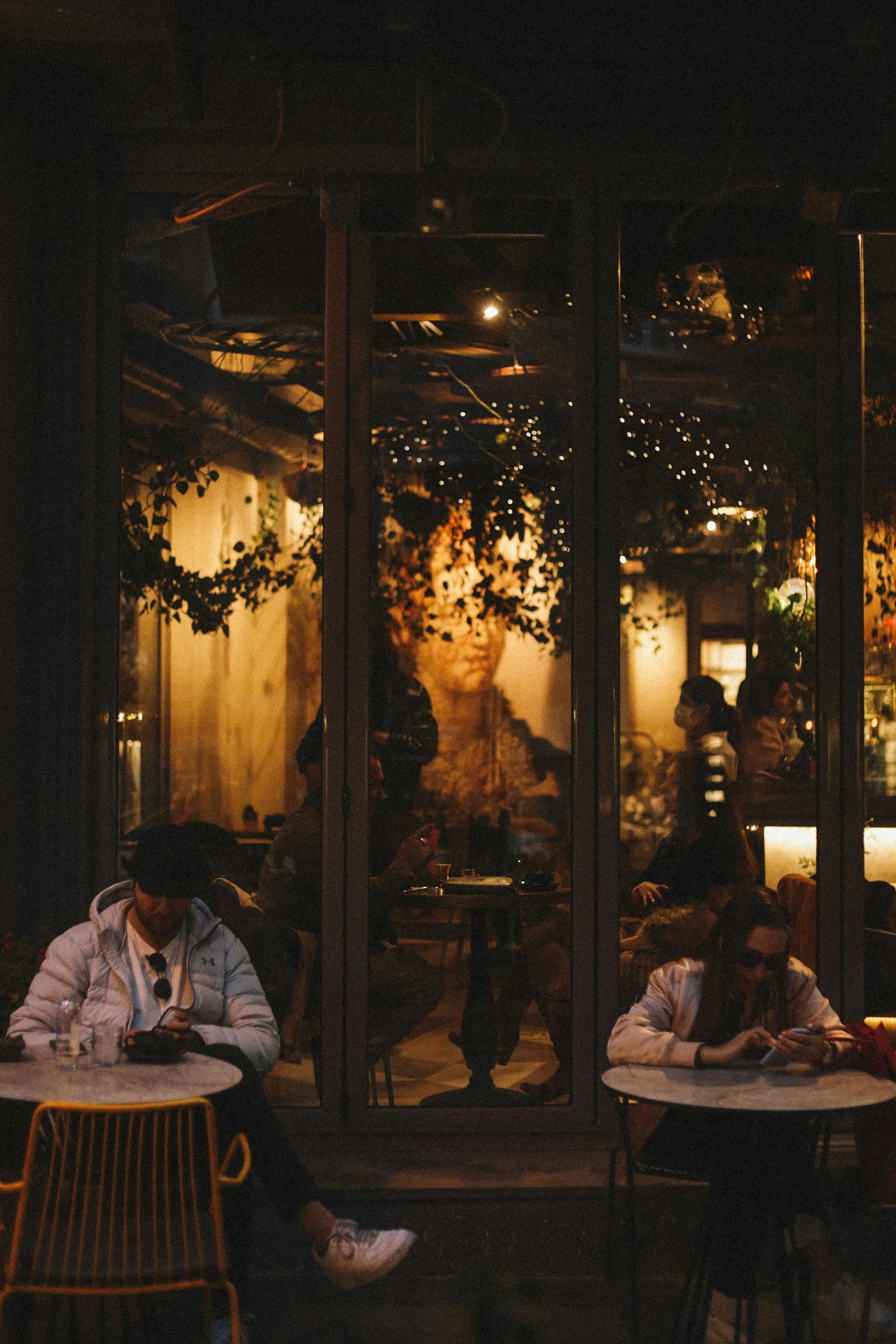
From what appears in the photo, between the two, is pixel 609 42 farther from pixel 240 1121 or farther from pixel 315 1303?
pixel 315 1303

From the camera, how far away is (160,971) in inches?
160

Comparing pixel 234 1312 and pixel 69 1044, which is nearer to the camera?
pixel 234 1312

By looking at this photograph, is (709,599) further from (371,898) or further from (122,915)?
(122,915)

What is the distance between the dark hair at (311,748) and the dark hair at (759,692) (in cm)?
157

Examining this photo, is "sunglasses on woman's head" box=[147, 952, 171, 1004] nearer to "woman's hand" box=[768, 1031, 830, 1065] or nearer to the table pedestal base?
the table pedestal base

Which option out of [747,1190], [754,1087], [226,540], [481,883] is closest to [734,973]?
[754,1087]

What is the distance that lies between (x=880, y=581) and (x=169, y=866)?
2.91m

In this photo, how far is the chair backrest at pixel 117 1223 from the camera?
3051mm

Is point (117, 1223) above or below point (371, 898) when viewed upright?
below

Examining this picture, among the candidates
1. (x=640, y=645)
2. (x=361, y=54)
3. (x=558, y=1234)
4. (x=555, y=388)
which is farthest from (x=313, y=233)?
(x=558, y=1234)

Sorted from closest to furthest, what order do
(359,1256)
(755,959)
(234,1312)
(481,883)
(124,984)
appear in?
1. (234,1312)
2. (359,1256)
3. (755,959)
4. (124,984)
5. (481,883)

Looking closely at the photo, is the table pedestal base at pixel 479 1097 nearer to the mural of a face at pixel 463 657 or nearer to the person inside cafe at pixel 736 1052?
the person inside cafe at pixel 736 1052

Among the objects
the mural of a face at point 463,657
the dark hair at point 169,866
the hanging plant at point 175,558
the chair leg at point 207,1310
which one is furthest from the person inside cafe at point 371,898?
the chair leg at point 207,1310

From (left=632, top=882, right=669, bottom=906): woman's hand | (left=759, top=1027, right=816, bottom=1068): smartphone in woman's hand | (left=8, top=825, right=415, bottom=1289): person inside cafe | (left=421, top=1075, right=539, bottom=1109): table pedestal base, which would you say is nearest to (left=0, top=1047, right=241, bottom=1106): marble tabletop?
(left=8, top=825, right=415, bottom=1289): person inside cafe
